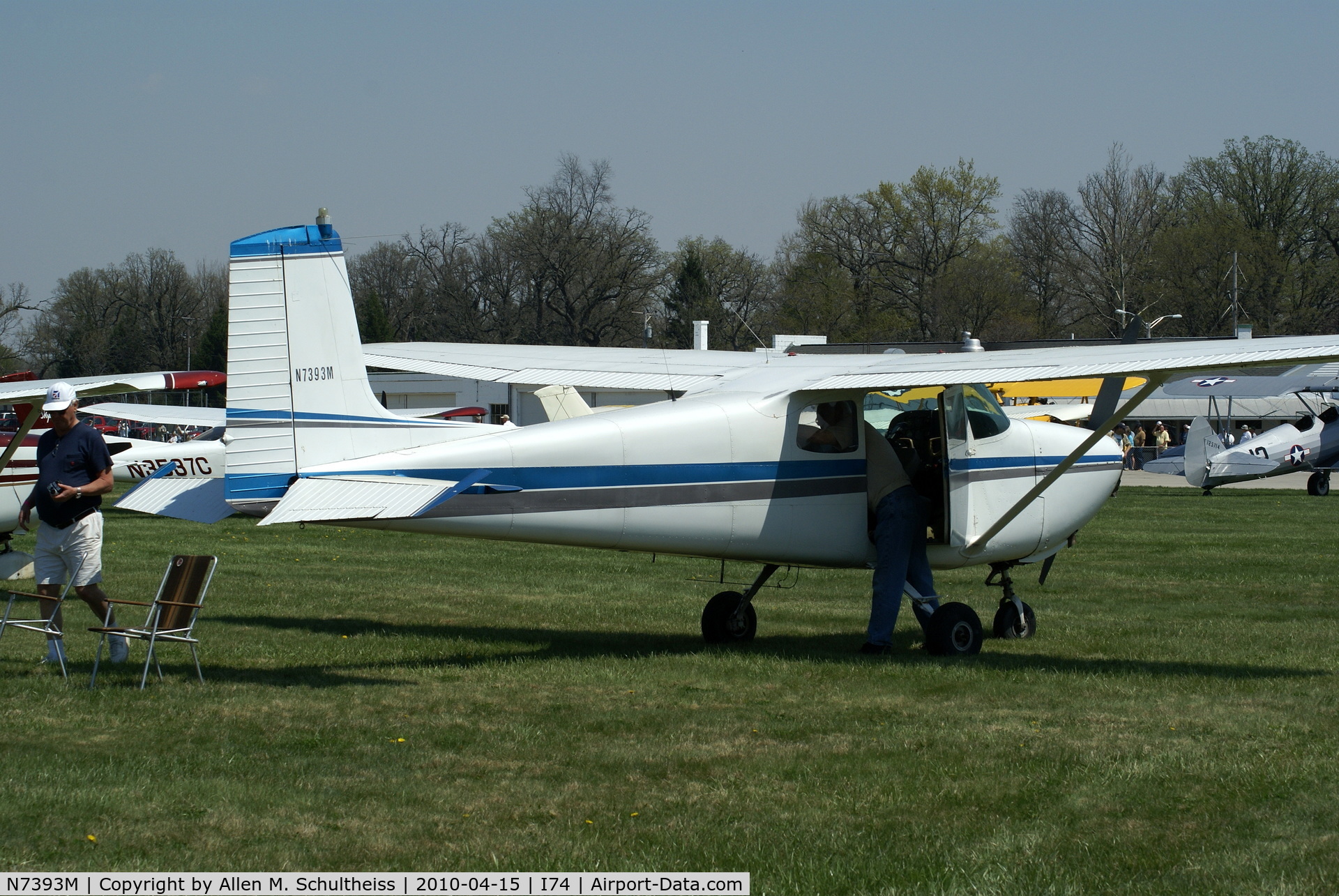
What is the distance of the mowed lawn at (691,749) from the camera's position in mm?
4629

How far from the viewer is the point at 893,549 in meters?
8.98

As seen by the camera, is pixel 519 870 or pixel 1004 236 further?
pixel 1004 236

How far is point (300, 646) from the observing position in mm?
9266

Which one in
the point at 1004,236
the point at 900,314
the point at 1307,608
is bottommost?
the point at 1307,608

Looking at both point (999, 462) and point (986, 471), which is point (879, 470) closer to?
point (986, 471)

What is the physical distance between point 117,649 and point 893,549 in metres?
5.26

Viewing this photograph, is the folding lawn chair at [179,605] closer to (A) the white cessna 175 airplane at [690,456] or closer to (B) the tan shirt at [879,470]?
(A) the white cessna 175 airplane at [690,456]

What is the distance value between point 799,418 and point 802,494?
1.75 ft

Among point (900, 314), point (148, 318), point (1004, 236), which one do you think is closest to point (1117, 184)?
point (1004, 236)

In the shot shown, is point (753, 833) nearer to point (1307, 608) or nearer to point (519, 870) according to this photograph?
point (519, 870)

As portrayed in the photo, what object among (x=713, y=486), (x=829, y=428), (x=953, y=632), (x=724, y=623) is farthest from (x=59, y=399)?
(x=953, y=632)

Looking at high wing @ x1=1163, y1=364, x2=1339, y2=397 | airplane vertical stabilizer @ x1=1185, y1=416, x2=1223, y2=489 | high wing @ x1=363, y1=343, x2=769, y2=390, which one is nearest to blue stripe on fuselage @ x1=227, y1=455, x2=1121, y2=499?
high wing @ x1=363, y1=343, x2=769, y2=390

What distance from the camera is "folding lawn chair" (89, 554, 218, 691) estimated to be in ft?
25.5

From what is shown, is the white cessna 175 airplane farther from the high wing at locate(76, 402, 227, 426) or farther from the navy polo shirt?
the high wing at locate(76, 402, 227, 426)
